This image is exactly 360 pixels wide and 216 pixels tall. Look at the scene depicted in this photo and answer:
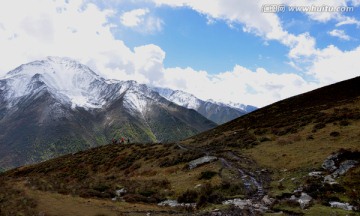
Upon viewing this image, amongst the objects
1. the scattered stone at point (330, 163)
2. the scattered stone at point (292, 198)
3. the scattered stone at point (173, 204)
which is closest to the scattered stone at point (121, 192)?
the scattered stone at point (173, 204)

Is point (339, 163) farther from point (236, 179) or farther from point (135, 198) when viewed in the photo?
point (135, 198)

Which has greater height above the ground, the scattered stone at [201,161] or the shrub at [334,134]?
the shrub at [334,134]

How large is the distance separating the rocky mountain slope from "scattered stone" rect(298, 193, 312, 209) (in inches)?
3.2

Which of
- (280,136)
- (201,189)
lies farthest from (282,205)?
(280,136)

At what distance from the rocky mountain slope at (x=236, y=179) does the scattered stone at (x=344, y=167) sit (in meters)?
0.09

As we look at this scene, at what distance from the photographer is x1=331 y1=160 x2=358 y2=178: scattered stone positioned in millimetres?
32156

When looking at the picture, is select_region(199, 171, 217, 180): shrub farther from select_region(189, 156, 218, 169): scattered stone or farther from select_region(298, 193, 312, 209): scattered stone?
select_region(298, 193, 312, 209): scattered stone

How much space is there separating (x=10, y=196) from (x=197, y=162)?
24.5 metres

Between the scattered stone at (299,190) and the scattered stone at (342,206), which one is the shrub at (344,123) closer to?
the scattered stone at (299,190)

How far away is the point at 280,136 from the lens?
57.3 m

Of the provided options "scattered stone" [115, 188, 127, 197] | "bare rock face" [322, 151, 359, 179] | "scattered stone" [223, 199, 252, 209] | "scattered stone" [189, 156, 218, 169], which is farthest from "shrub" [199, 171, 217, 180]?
"bare rock face" [322, 151, 359, 179]

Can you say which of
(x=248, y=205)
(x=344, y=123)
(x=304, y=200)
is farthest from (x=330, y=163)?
(x=344, y=123)

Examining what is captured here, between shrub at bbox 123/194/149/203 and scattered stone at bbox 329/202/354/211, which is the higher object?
shrub at bbox 123/194/149/203

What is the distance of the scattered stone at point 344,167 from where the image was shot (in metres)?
32.2
